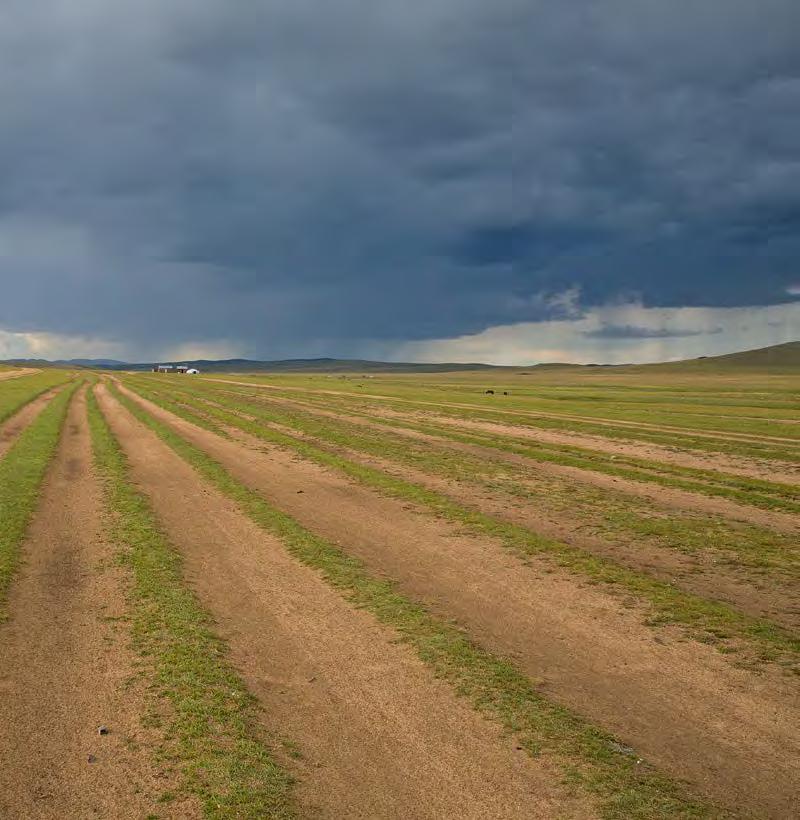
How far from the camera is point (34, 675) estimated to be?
9078 millimetres

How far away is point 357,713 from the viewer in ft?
26.9

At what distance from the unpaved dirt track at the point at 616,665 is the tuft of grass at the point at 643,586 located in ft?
1.96

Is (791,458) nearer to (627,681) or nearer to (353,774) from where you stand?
(627,681)

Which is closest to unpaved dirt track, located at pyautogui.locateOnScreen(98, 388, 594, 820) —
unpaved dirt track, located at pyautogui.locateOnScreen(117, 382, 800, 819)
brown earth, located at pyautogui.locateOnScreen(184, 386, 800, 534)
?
unpaved dirt track, located at pyautogui.locateOnScreen(117, 382, 800, 819)

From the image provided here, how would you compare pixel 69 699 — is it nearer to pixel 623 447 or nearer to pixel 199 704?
pixel 199 704

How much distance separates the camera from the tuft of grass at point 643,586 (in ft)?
35.1

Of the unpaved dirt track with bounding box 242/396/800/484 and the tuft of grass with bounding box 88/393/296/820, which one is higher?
the tuft of grass with bounding box 88/393/296/820

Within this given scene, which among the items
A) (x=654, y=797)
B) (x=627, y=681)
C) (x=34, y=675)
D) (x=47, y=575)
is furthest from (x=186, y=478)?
(x=654, y=797)

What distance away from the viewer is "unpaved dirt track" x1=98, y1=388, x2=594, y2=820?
6.56 m

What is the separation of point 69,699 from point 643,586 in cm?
1010

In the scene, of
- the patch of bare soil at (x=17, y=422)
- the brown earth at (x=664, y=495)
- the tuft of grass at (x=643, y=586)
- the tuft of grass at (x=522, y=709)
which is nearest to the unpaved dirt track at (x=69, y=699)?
the tuft of grass at (x=522, y=709)

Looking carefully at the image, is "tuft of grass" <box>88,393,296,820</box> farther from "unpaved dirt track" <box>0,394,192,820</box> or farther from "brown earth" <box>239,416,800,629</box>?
"brown earth" <box>239,416,800,629</box>

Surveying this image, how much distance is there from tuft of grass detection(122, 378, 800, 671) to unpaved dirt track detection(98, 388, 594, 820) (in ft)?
16.1

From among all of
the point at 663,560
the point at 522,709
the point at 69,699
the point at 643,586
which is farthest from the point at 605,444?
the point at 69,699
